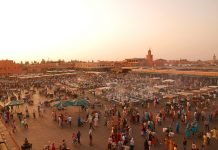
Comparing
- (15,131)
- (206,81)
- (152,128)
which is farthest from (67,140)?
(206,81)

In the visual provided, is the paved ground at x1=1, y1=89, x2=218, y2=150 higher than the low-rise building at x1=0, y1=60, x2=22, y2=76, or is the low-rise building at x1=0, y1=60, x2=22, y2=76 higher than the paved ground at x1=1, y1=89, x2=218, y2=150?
the low-rise building at x1=0, y1=60, x2=22, y2=76

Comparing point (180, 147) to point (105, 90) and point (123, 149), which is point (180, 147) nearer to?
point (123, 149)

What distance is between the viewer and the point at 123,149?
1112 centimetres

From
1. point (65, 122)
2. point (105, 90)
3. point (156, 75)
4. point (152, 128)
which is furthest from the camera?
point (156, 75)

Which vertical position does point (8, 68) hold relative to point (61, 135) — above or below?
above

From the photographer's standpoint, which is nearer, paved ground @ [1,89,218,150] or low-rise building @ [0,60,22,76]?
paved ground @ [1,89,218,150]

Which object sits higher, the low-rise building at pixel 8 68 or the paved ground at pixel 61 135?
the low-rise building at pixel 8 68

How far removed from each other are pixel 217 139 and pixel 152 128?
3.93 meters

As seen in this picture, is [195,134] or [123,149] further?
[195,134]

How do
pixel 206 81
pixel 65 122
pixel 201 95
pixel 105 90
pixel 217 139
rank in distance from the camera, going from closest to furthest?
1. pixel 217 139
2. pixel 65 122
3. pixel 201 95
4. pixel 105 90
5. pixel 206 81

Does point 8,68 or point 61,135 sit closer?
point 61,135

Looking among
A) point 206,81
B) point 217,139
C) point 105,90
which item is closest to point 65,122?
point 217,139

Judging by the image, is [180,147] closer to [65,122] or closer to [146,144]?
[146,144]

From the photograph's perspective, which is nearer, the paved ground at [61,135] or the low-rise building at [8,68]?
the paved ground at [61,135]
